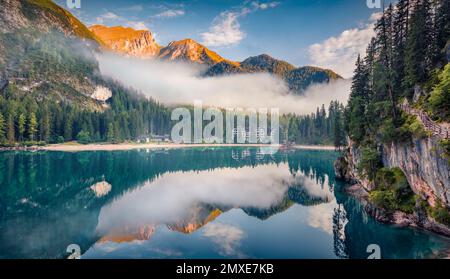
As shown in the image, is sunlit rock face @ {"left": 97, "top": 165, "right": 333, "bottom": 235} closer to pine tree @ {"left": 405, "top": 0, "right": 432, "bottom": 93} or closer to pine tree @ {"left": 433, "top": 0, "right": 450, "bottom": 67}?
pine tree @ {"left": 405, "top": 0, "right": 432, "bottom": 93}

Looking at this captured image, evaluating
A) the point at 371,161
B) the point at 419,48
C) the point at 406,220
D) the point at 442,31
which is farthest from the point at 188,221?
the point at 442,31

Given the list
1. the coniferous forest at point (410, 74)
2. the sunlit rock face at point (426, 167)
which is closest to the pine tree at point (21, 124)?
the coniferous forest at point (410, 74)

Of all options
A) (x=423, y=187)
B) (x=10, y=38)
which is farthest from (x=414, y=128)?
(x=10, y=38)

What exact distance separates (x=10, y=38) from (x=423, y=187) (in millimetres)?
249585

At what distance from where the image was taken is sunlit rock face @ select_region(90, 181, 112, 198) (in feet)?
153

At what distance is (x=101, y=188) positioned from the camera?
51594 millimetres

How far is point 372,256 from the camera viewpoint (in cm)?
2220

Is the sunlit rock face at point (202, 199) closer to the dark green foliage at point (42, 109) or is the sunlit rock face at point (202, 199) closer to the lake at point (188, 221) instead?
the lake at point (188, 221)

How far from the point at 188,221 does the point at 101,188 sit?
88.3ft

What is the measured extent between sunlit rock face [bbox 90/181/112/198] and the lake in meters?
0.17

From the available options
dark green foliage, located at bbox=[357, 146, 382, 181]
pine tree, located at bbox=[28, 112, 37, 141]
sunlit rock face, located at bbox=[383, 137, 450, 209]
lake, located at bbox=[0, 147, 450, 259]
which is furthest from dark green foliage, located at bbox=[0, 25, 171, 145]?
sunlit rock face, located at bbox=[383, 137, 450, 209]

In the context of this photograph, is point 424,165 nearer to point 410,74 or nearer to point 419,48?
point 410,74
